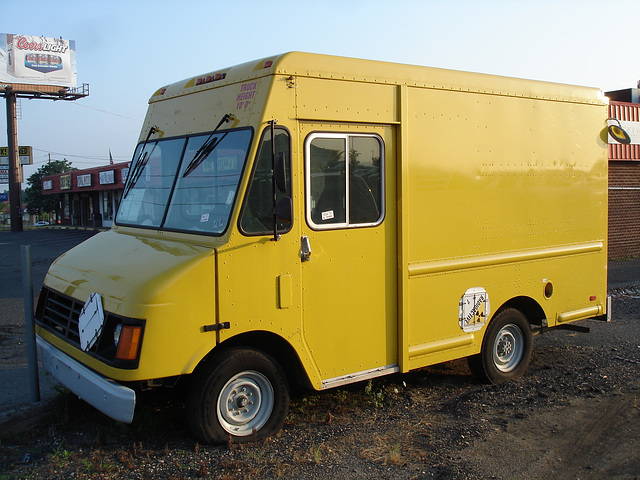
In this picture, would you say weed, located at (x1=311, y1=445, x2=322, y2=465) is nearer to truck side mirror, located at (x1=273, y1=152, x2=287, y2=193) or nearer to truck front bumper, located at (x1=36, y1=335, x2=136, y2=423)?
truck front bumper, located at (x1=36, y1=335, x2=136, y2=423)

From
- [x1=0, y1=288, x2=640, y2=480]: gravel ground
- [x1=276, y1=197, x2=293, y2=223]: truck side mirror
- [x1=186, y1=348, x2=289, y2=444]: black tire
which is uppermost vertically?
[x1=276, y1=197, x2=293, y2=223]: truck side mirror

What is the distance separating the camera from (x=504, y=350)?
638 cm

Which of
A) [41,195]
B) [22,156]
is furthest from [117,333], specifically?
[41,195]

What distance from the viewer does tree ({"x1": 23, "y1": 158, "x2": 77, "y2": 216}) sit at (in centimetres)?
6525

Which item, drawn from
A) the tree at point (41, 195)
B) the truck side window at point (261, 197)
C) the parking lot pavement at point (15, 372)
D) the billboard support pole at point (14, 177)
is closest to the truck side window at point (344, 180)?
the truck side window at point (261, 197)

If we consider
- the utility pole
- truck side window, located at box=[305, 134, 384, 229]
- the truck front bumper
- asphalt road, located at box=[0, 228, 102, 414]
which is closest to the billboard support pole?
the utility pole

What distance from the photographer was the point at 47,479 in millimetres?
4000

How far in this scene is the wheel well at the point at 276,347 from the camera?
179 inches

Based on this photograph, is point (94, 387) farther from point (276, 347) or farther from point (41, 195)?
point (41, 195)

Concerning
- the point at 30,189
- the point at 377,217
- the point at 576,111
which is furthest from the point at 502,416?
the point at 30,189

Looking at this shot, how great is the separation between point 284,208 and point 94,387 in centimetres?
181

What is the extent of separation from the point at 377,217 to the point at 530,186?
2.05 metres

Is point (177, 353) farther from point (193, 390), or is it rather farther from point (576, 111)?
point (576, 111)

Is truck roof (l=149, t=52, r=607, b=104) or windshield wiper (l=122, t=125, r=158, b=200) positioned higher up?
truck roof (l=149, t=52, r=607, b=104)
